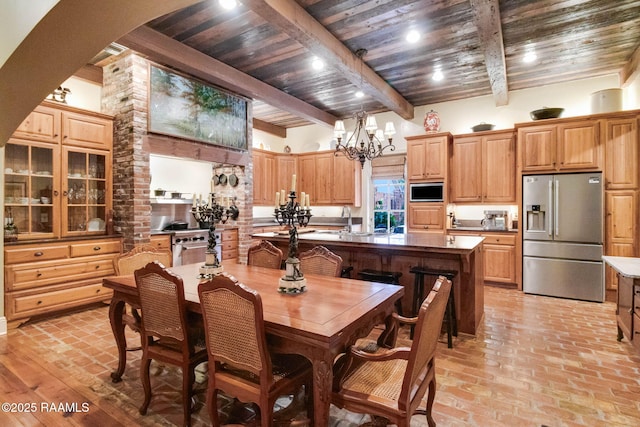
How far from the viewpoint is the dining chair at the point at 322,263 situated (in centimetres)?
271

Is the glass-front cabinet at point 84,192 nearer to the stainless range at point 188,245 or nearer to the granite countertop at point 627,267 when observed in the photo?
the stainless range at point 188,245

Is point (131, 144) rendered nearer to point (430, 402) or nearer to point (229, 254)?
point (229, 254)

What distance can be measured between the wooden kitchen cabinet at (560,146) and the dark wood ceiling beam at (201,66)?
12.2 ft

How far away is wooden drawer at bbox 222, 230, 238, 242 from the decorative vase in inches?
155

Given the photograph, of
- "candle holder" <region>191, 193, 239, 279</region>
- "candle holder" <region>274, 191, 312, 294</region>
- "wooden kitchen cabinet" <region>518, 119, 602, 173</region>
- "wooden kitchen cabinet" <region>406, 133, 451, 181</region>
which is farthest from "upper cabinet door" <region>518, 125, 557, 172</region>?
"candle holder" <region>191, 193, 239, 279</region>

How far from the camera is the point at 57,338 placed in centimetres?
318

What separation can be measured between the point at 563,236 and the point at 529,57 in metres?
2.50

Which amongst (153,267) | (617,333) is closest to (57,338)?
(153,267)

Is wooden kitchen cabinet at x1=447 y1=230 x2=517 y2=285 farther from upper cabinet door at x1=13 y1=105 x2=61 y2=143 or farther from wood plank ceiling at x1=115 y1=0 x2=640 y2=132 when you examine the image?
upper cabinet door at x1=13 y1=105 x2=61 y2=143

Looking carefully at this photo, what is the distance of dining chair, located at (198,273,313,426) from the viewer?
1.51m

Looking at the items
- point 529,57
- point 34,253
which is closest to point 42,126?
point 34,253

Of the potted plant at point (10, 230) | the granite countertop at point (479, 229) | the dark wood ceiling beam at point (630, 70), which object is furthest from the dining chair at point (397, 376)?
the dark wood ceiling beam at point (630, 70)

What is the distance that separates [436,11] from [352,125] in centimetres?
397

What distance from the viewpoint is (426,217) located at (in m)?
5.76
